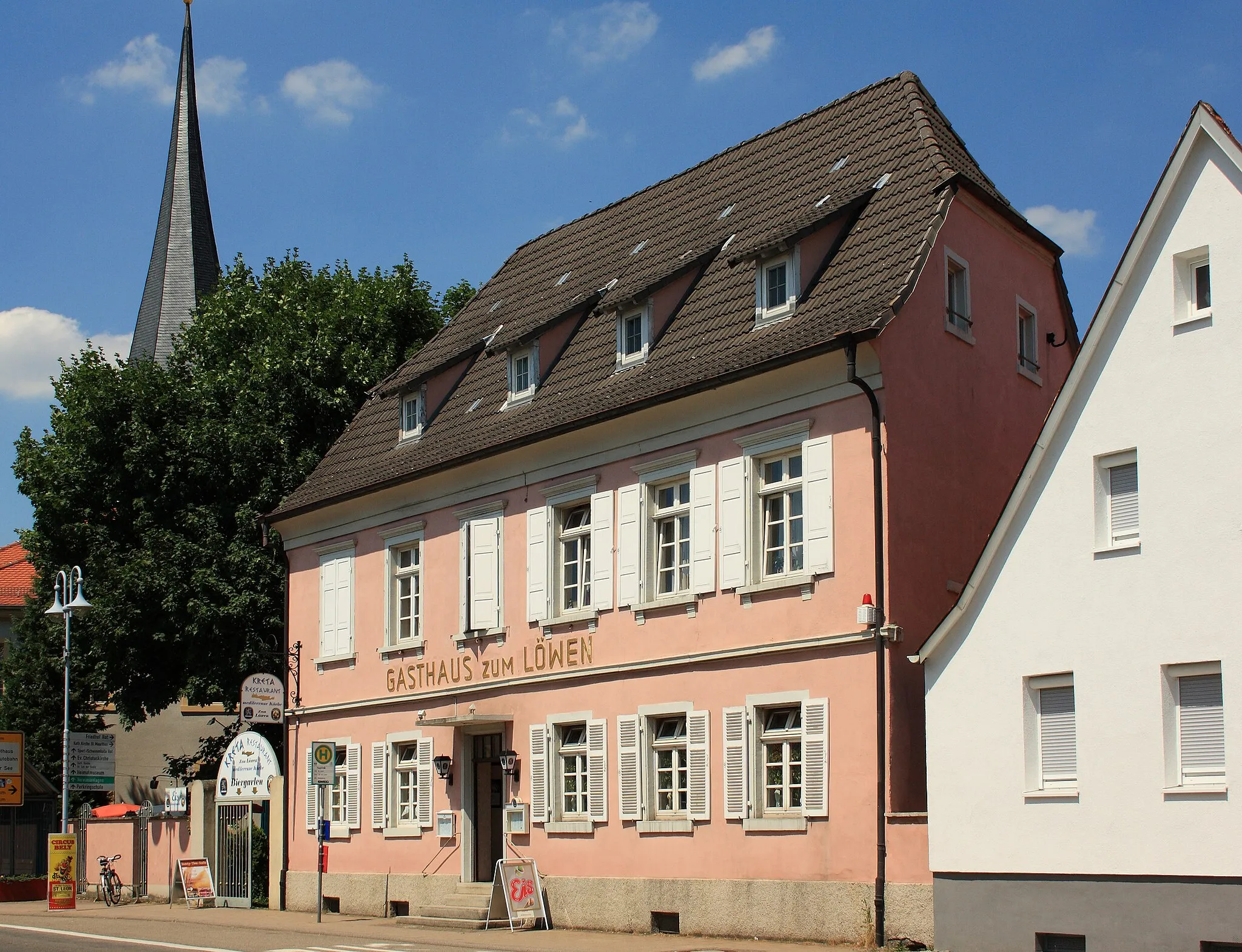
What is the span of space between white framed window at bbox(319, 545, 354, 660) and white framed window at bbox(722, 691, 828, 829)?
10.3 meters

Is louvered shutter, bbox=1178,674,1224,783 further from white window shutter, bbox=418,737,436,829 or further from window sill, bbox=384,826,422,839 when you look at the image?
window sill, bbox=384,826,422,839

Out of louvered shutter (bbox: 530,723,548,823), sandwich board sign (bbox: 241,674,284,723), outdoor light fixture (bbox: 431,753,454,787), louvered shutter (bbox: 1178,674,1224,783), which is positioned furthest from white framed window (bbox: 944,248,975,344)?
sandwich board sign (bbox: 241,674,284,723)

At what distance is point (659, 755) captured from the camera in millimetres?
21828

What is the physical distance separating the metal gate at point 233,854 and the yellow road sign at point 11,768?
9498mm

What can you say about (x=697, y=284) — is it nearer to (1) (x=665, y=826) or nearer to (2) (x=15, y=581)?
(1) (x=665, y=826)

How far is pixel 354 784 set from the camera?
28078mm

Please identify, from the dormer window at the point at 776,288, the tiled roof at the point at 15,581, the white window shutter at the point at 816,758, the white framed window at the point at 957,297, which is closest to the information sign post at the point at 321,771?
the white window shutter at the point at 816,758

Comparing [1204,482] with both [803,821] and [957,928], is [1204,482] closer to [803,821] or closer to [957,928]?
[957,928]

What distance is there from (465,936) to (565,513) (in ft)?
21.2

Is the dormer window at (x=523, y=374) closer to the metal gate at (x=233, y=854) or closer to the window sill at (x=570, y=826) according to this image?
the window sill at (x=570, y=826)

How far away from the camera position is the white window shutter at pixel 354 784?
27.9 meters

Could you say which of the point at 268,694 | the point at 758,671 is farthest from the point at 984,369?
the point at 268,694

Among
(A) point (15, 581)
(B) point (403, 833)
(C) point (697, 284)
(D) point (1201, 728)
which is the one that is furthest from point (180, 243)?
(D) point (1201, 728)

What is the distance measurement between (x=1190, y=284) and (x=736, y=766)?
27.2 ft
